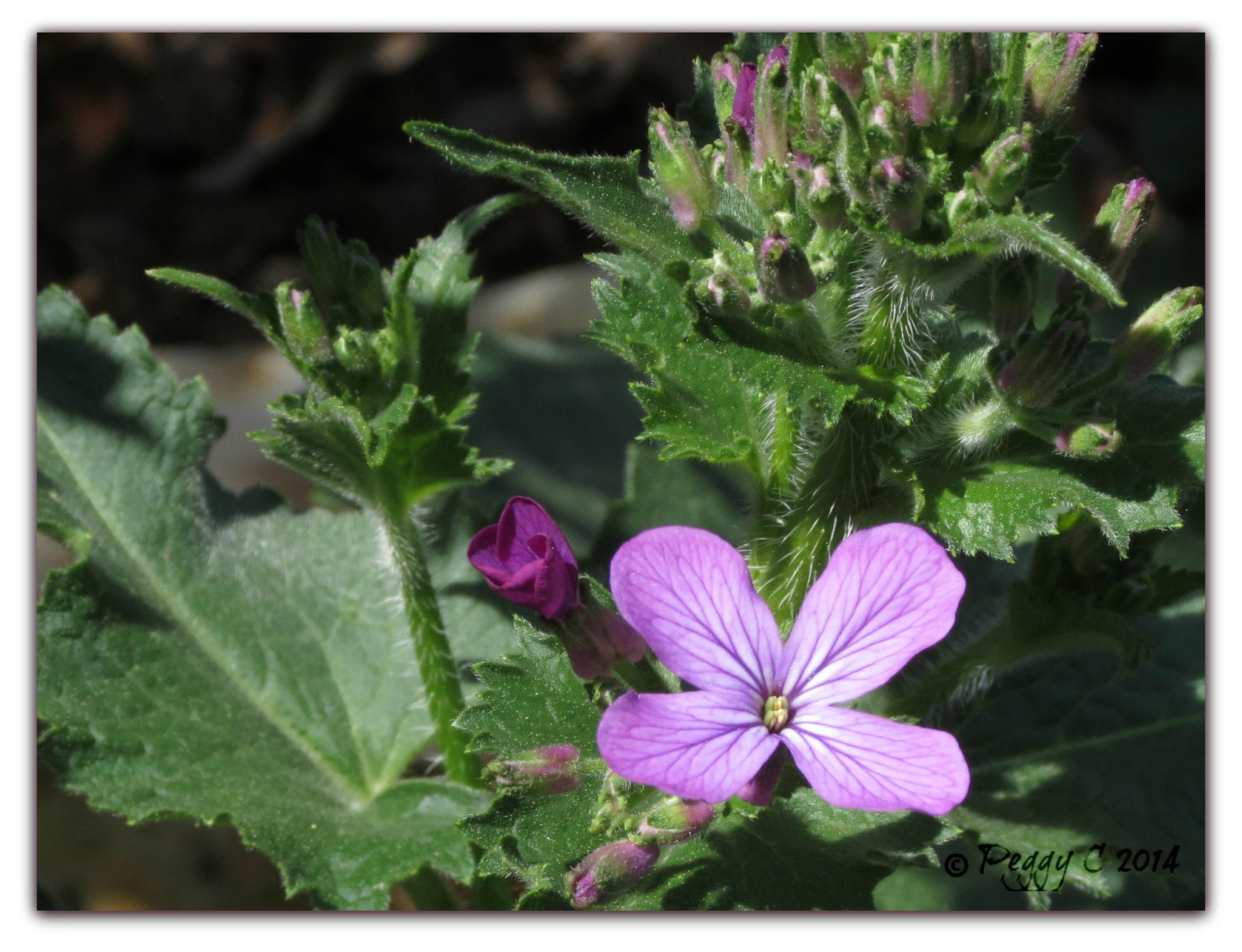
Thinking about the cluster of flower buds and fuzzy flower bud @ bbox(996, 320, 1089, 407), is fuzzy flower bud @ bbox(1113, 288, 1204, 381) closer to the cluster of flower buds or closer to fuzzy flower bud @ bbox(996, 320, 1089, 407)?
fuzzy flower bud @ bbox(996, 320, 1089, 407)

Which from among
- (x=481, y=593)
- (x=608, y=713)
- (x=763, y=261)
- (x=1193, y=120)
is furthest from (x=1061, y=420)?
(x=1193, y=120)

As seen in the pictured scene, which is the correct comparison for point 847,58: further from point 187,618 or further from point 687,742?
point 187,618

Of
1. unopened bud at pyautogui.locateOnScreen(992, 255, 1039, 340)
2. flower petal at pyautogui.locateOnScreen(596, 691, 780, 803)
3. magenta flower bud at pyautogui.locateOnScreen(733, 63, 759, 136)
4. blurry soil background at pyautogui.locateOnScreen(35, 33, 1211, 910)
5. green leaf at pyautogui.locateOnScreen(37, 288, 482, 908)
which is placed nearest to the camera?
flower petal at pyautogui.locateOnScreen(596, 691, 780, 803)

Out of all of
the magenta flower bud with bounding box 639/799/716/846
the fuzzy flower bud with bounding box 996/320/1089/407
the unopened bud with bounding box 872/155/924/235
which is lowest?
the magenta flower bud with bounding box 639/799/716/846

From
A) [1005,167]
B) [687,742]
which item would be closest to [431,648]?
[687,742]

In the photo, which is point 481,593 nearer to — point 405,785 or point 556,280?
point 405,785

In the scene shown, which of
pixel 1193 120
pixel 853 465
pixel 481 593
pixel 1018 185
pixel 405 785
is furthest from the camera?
pixel 1193 120

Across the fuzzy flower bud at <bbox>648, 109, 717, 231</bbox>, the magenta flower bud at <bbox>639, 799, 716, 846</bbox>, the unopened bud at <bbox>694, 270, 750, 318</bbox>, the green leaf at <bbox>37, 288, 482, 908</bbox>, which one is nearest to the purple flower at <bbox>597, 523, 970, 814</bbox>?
the magenta flower bud at <bbox>639, 799, 716, 846</bbox>
